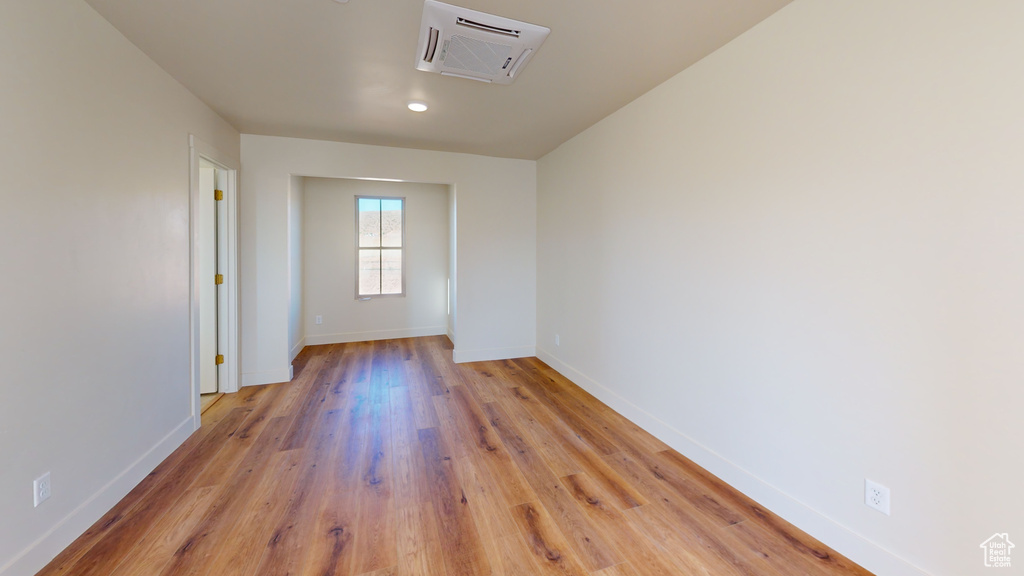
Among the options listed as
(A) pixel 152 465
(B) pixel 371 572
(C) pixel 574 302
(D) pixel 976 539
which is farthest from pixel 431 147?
(D) pixel 976 539

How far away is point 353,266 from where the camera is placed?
17.4 feet

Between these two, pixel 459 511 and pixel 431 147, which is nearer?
pixel 459 511

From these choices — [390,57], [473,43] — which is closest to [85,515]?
[390,57]

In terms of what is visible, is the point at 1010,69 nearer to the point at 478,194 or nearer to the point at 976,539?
the point at 976,539

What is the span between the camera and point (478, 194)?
4.27m

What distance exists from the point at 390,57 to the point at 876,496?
3157mm

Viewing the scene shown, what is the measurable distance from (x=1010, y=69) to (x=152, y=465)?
421 centimetres

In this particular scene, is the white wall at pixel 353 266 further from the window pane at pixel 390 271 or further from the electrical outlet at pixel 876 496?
the electrical outlet at pixel 876 496

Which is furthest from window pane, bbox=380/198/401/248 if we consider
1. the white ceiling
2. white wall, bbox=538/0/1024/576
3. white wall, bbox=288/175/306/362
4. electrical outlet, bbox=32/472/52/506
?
electrical outlet, bbox=32/472/52/506

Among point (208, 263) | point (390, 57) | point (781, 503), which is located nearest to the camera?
point (781, 503)

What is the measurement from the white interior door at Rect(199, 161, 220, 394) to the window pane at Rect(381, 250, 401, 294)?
2367mm

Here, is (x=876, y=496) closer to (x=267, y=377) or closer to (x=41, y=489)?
(x=41, y=489)

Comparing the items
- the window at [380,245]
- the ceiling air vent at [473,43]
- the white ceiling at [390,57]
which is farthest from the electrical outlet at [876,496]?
the window at [380,245]

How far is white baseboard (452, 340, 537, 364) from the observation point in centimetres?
434
